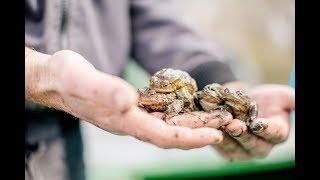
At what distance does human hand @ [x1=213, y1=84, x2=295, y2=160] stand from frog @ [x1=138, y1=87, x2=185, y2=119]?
0.40 ft

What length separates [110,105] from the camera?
90cm

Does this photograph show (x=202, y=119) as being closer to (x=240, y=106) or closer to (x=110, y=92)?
(x=240, y=106)

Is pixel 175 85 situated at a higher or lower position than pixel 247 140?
higher

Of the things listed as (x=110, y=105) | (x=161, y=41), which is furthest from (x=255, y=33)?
(x=110, y=105)

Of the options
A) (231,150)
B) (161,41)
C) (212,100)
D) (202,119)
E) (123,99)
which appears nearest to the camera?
(123,99)

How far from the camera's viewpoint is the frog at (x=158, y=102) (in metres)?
1.11

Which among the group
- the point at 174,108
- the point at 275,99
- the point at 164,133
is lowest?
the point at 164,133

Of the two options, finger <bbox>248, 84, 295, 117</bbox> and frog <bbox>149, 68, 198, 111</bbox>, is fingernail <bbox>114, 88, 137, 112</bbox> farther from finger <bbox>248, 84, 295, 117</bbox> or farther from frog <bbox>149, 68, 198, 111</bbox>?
finger <bbox>248, 84, 295, 117</bbox>

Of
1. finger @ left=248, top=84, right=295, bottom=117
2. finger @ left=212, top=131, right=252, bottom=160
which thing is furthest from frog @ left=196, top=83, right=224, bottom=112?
finger @ left=248, top=84, right=295, bottom=117

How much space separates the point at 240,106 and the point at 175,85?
161 millimetres

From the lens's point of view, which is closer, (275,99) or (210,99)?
(210,99)

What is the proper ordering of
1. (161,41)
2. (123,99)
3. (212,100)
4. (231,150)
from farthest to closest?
(161,41)
(231,150)
(212,100)
(123,99)

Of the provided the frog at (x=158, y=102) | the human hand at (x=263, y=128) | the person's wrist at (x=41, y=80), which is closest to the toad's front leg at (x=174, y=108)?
the frog at (x=158, y=102)
